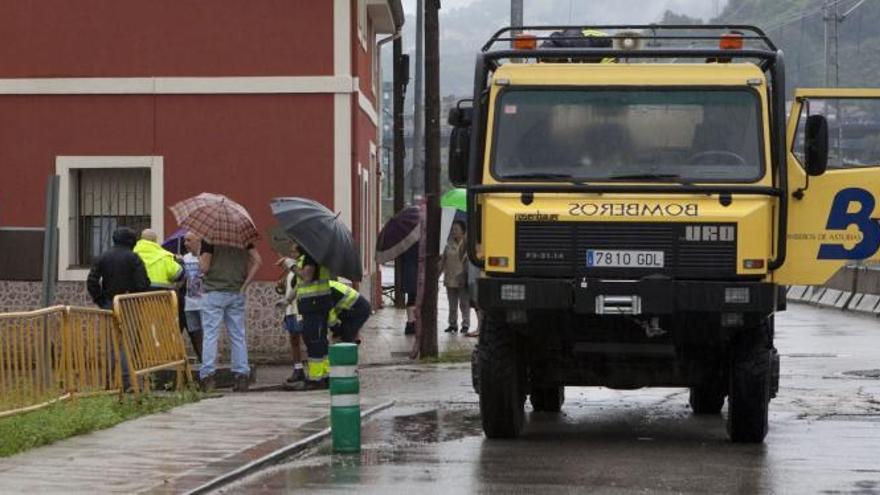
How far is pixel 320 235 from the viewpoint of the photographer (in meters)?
19.2

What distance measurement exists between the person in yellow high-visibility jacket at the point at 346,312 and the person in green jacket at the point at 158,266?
2.48m

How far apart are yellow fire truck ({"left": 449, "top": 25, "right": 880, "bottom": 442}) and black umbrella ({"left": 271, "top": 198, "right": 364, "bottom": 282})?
4346 mm

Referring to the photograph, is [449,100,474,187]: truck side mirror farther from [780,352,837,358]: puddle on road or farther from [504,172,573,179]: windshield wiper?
[780,352,837,358]: puddle on road

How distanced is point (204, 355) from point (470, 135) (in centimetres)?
556

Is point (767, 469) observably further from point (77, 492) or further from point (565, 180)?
point (77, 492)

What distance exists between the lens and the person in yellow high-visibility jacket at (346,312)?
19344 millimetres

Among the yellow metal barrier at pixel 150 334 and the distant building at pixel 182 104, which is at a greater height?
the distant building at pixel 182 104

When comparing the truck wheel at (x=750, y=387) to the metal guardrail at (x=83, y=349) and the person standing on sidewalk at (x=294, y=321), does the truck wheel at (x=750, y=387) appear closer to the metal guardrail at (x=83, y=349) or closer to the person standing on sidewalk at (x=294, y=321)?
the metal guardrail at (x=83, y=349)

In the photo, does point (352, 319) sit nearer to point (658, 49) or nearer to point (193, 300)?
point (193, 300)

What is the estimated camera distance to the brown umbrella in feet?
63.0

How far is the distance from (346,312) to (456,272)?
9688 mm

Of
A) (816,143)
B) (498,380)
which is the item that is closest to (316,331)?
(498,380)

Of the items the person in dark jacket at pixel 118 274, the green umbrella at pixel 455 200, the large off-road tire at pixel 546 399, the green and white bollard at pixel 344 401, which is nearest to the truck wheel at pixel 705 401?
the large off-road tire at pixel 546 399

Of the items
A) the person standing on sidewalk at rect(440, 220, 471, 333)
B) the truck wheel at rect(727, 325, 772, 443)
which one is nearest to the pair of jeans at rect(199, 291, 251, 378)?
the truck wheel at rect(727, 325, 772, 443)
